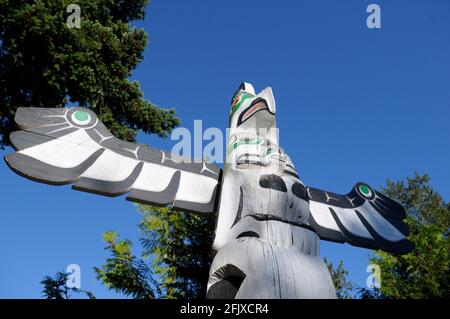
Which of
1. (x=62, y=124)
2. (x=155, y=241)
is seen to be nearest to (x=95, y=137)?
(x=62, y=124)

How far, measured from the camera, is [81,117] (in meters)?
4.55

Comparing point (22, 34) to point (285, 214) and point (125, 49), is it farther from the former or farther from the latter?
point (285, 214)

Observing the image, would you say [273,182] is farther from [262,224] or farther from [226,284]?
[226,284]

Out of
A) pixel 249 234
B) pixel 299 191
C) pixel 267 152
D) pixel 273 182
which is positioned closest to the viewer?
pixel 249 234

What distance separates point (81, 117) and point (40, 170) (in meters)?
0.84

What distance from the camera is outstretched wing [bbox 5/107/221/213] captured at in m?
3.97

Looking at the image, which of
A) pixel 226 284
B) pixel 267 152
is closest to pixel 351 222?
pixel 267 152

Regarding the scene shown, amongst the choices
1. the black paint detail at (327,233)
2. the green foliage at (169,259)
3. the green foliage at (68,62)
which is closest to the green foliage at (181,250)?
the green foliage at (169,259)

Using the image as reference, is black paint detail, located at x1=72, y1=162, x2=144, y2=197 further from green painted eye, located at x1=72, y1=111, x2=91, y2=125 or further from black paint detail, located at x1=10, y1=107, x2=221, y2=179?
green painted eye, located at x1=72, y1=111, x2=91, y2=125

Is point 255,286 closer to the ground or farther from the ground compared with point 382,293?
closer to the ground

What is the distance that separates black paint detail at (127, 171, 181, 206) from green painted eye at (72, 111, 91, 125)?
3.05 ft

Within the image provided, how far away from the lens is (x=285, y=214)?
4.13 meters

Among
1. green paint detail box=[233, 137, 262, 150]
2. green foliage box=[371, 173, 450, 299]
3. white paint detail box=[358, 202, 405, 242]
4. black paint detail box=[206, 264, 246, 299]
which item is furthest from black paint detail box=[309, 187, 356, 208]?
green foliage box=[371, 173, 450, 299]

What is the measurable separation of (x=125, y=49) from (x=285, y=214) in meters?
4.27
